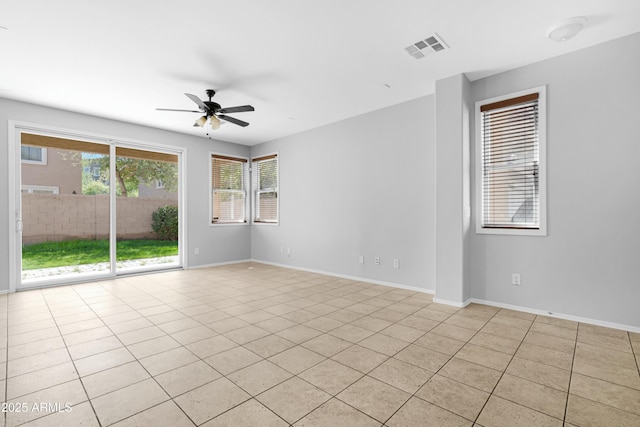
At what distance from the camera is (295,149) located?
6.18 meters

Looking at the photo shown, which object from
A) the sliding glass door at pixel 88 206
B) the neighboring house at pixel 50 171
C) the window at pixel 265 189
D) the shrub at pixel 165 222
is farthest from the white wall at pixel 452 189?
the neighboring house at pixel 50 171

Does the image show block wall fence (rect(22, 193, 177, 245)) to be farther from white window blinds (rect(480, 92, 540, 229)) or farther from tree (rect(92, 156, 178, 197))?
white window blinds (rect(480, 92, 540, 229))

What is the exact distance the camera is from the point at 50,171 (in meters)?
4.81

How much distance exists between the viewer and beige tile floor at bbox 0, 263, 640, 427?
171 cm

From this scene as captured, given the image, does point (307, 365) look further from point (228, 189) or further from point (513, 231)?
point (228, 189)

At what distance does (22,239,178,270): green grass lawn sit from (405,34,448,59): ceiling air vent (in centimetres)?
558

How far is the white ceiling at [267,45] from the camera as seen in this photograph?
8.00ft

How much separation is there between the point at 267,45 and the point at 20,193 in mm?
4356

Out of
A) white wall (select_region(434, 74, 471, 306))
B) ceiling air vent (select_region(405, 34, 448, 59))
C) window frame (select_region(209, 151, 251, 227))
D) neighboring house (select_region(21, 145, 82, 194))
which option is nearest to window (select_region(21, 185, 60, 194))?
neighboring house (select_region(21, 145, 82, 194))

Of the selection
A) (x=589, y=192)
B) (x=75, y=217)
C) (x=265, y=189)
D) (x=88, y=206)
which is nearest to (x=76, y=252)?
(x=75, y=217)

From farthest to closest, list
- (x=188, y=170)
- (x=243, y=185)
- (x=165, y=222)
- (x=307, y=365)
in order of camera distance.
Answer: (x=243, y=185)
(x=165, y=222)
(x=188, y=170)
(x=307, y=365)

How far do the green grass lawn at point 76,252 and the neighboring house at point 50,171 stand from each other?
2.88 ft

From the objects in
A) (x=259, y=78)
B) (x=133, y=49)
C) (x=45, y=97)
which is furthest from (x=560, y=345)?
(x=45, y=97)

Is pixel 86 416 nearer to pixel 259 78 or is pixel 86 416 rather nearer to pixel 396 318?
pixel 396 318
